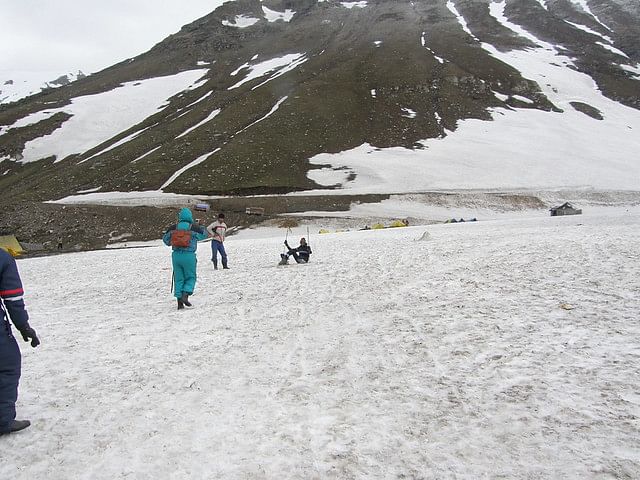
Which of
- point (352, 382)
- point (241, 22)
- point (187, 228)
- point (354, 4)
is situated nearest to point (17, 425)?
point (352, 382)

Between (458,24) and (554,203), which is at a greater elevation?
(458,24)

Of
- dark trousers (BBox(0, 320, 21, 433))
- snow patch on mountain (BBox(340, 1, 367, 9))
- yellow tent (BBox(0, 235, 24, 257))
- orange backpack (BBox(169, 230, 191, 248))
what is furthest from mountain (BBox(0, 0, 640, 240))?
dark trousers (BBox(0, 320, 21, 433))

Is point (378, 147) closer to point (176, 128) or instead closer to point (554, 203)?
point (554, 203)

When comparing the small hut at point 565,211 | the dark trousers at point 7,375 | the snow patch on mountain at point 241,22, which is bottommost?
the small hut at point 565,211

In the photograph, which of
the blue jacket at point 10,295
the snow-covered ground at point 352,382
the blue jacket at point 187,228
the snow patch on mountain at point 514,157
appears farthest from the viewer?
the snow patch on mountain at point 514,157

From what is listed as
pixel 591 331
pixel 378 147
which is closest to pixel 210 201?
pixel 378 147

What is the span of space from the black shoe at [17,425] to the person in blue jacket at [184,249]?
6.09 meters

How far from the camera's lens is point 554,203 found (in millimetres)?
59469

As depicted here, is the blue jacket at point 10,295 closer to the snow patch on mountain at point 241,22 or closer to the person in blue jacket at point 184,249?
the person in blue jacket at point 184,249

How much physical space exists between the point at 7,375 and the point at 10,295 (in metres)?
1.02

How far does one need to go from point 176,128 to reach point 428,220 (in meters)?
58.7

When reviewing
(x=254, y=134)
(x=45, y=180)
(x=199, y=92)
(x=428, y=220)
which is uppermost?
(x=199, y=92)

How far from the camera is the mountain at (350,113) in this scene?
6944 cm

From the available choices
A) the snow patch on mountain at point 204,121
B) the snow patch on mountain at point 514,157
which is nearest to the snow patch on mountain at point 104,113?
the snow patch on mountain at point 204,121
